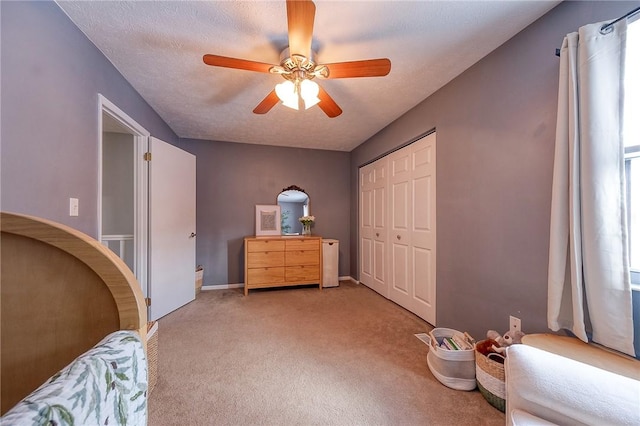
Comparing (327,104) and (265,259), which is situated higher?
(327,104)

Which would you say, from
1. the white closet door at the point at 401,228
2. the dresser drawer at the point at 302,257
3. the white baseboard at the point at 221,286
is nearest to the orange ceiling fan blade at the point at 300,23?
the white closet door at the point at 401,228

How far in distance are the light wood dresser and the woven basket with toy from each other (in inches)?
90.1

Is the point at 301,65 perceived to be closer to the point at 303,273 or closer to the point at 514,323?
the point at 514,323

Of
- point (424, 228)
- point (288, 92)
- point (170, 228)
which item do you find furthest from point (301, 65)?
point (170, 228)

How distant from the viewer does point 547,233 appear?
4.49ft

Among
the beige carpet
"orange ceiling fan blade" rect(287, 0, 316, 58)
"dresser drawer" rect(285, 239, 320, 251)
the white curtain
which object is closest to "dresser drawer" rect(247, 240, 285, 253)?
"dresser drawer" rect(285, 239, 320, 251)

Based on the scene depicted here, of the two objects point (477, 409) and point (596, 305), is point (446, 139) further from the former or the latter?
point (477, 409)

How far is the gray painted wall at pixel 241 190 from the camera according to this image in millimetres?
3627

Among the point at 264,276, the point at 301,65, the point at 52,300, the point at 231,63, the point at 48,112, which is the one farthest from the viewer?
the point at 264,276

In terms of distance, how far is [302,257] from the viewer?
352 cm

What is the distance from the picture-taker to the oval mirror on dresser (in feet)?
13.0

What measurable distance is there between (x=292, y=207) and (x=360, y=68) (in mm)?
2749

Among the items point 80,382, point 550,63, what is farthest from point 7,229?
point 550,63

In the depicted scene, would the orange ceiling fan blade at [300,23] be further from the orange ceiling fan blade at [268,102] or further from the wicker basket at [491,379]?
the wicker basket at [491,379]
